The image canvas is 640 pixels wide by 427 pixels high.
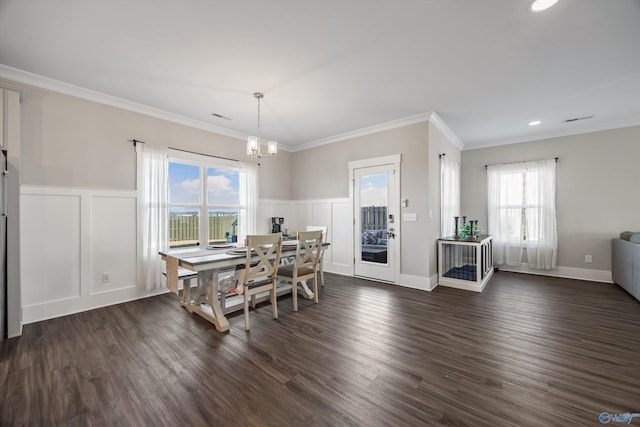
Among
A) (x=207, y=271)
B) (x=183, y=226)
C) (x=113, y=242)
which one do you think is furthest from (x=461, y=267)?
(x=113, y=242)

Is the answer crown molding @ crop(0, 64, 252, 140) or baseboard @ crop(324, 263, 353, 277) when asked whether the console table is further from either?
crown molding @ crop(0, 64, 252, 140)

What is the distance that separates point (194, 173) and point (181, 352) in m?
2.98

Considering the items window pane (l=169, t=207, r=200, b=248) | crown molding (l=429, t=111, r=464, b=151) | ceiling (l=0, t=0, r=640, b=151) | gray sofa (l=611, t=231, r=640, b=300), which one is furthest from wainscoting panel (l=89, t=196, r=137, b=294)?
gray sofa (l=611, t=231, r=640, b=300)

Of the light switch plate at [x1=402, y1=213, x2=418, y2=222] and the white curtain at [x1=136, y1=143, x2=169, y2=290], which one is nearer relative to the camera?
the white curtain at [x1=136, y1=143, x2=169, y2=290]

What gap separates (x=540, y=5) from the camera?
6.03 ft

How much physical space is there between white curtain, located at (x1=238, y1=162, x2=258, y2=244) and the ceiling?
4.29 ft

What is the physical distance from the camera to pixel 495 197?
5336 millimetres

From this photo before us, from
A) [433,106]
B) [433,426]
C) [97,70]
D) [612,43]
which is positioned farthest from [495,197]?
[97,70]

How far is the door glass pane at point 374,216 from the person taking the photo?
14.6 ft

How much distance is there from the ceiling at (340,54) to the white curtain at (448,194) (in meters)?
1.14

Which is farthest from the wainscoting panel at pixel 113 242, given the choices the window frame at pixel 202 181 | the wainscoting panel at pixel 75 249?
the window frame at pixel 202 181

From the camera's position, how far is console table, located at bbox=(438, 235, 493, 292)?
3943mm

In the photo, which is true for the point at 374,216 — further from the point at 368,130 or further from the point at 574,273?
the point at 574,273

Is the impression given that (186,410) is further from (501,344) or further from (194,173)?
(194,173)
